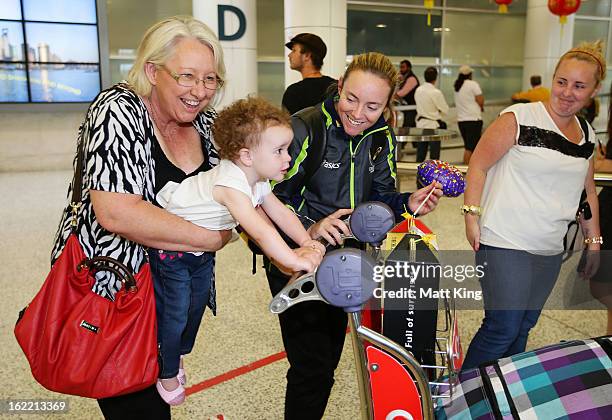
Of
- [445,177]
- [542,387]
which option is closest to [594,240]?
[445,177]

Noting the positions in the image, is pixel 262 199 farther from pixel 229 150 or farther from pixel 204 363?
pixel 204 363

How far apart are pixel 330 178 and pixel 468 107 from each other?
24.1 ft

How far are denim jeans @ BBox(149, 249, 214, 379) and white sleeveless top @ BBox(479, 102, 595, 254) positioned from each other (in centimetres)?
117

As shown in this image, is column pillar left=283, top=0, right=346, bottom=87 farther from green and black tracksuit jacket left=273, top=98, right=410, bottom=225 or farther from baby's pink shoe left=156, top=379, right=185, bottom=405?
baby's pink shoe left=156, top=379, right=185, bottom=405

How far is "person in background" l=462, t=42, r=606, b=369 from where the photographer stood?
2.10 metres

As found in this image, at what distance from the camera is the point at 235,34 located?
8250 millimetres

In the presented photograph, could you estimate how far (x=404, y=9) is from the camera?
12438 millimetres

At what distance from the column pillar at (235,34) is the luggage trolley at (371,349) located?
7152mm

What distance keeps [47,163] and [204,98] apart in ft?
29.8

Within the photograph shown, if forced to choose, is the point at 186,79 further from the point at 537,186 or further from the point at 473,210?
the point at 537,186

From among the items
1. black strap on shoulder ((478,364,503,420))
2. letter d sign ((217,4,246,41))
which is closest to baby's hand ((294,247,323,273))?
black strap on shoulder ((478,364,503,420))

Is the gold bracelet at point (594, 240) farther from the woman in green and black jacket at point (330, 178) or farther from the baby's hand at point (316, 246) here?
the baby's hand at point (316, 246)

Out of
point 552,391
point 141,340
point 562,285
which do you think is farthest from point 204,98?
point 562,285

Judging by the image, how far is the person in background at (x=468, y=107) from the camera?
27.9 feet
